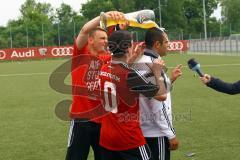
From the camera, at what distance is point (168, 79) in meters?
4.69

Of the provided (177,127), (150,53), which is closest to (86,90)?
(150,53)

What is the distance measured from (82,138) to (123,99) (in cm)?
103

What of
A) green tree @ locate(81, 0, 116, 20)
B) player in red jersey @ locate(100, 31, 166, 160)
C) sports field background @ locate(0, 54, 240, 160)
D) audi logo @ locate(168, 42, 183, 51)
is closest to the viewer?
player in red jersey @ locate(100, 31, 166, 160)

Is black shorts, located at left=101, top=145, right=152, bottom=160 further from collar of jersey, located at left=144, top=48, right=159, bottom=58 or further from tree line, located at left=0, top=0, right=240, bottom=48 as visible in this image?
tree line, located at left=0, top=0, right=240, bottom=48

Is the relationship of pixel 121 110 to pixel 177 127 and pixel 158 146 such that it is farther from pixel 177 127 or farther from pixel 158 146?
pixel 177 127

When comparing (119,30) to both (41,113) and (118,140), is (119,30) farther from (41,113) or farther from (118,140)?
(41,113)

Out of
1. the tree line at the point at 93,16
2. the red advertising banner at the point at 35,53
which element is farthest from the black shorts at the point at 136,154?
the tree line at the point at 93,16

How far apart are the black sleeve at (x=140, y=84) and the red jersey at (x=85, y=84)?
73 cm

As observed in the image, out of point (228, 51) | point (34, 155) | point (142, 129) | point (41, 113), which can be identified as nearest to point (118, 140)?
point (142, 129)

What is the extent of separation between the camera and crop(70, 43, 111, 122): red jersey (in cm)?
502

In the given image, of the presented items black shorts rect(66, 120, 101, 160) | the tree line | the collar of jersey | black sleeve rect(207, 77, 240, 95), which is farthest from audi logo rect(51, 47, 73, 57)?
the collar of jersey

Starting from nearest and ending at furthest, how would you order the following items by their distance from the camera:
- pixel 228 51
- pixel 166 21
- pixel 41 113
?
pixel 41 113
pixel 228 51
pixel 166 21

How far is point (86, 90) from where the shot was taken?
5047mm

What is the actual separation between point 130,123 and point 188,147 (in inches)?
148
